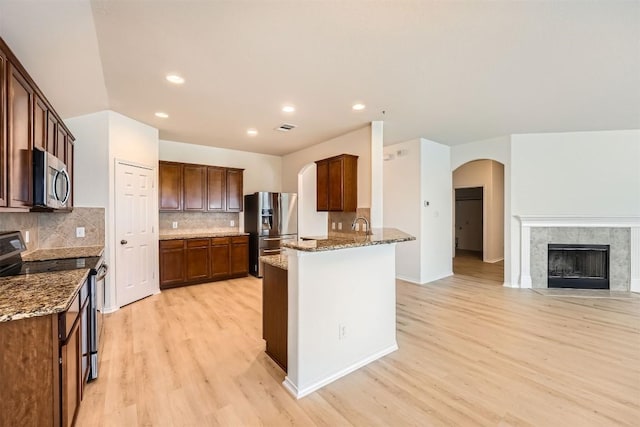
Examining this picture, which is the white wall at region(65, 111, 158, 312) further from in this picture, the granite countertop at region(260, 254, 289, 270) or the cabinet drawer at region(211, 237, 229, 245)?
the granite countertop at region(260, 254, 289, 270)

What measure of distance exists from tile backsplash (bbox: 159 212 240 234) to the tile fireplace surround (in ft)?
18.2

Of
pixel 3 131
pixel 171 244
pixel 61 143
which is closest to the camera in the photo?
pixel 3 131

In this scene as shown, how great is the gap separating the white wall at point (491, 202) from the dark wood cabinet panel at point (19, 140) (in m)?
8.55

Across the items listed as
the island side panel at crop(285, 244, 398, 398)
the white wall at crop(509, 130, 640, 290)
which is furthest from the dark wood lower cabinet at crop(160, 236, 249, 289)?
the white wall at crop(509, 130, 640, 290)

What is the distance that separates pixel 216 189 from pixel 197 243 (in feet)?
3.66

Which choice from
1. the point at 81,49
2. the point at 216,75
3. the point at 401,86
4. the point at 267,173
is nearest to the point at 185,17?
the point at 216,75

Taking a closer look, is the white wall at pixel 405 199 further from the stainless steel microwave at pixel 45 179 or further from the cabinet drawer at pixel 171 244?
the stainless steel microwave at pixel 45 179

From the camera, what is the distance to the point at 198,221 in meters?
5.66

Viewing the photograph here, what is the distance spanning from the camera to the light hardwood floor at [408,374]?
74.5 inches

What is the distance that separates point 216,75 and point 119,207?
241cm

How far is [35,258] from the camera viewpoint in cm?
260

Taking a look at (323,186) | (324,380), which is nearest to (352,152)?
(323,186)

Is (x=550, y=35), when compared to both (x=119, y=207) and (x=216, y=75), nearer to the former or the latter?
(x=216, y=75)

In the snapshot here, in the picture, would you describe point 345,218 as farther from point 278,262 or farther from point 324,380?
point 324,380
